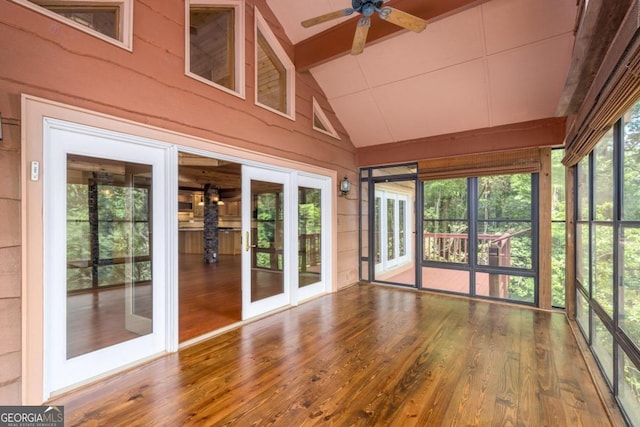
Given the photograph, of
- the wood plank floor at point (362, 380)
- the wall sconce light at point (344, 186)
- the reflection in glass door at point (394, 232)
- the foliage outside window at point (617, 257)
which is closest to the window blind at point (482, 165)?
the reflection in glass door at point (394, 232)

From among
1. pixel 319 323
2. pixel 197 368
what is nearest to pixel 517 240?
pixel 319 323

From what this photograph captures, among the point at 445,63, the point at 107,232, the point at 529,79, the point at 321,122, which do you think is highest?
the point at 445,63

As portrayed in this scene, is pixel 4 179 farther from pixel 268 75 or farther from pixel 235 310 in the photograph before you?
pixel 268 75

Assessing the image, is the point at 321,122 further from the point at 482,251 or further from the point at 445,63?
the point at 482,251

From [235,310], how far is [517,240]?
4328 mm

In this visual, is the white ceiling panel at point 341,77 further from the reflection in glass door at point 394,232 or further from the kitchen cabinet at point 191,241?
the kitchen cabinet at point 191,241

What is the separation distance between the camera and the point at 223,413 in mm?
1990

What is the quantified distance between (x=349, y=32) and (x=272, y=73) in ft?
4.04

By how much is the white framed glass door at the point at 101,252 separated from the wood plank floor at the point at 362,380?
26cm

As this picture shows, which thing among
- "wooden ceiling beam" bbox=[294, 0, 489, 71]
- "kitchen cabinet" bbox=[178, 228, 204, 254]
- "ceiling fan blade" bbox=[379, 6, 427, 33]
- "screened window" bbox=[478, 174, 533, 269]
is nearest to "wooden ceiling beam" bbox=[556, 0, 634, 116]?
"ceiling fan blade" bbox=[379, 6, 427, 33]

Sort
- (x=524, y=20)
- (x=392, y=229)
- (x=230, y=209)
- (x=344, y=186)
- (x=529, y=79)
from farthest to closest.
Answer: (x=230, y=209)
(x=392, y=229)
(x=344, y=186)
(x=529, y=79)
(x=524, y=20)

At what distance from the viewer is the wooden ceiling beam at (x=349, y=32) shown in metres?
3.18

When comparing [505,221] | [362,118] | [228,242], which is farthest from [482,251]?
[228,242]

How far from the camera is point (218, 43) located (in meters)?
3.66
